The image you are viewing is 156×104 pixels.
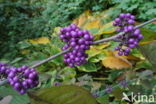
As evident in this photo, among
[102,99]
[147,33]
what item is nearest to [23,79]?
[147,33]

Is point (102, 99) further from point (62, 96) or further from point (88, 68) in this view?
point (88, 68)

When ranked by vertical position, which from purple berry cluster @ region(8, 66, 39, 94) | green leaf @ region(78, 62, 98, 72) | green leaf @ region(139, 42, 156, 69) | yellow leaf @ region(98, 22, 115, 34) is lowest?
green leaf @ region(78, 62, 98, 72)

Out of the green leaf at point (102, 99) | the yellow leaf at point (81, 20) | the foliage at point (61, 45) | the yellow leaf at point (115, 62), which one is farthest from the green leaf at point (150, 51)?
the yellow leaf at point (81, 20)

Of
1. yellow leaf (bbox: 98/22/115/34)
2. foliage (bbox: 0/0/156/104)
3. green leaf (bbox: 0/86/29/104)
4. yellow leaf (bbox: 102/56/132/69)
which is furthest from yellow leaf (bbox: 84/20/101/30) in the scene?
green leaf (bbox: 0/86/29/104)

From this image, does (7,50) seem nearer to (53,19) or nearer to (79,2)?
(53,19)

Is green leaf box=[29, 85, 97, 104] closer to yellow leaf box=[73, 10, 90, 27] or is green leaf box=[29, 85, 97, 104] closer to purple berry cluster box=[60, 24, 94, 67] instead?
purple berry cluster box=[60, 24, 94, 67]

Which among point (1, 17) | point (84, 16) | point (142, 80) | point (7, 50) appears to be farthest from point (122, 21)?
point (1, 17)

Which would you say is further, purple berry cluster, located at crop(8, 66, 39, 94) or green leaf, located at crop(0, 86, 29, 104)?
green leaf, located at crop(0, 86, 29, 104)
